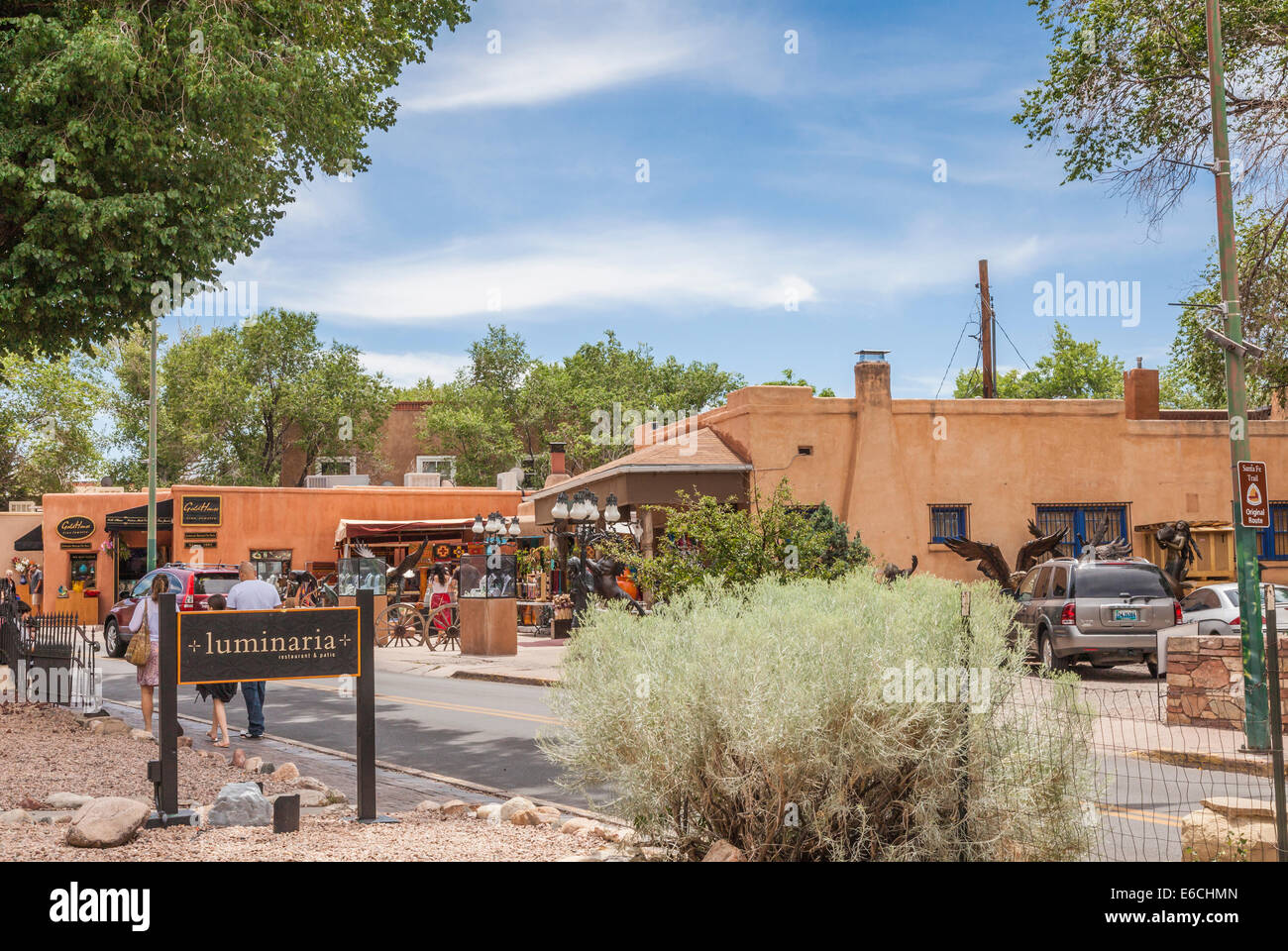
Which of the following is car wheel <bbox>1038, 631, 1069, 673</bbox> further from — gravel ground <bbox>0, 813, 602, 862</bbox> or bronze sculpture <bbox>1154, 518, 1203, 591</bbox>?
gravel ground <bbox>0, 813, 602, 862</bbox>

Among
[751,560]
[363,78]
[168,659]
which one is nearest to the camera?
[168,659]

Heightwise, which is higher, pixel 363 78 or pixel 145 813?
pixel 363 78

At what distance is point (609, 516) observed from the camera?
22938 mm

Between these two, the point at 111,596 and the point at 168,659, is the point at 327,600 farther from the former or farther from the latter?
the point at 168,659

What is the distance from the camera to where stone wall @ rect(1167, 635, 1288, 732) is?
40.3 feet

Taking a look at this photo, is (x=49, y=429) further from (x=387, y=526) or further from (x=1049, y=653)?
(x=1049, y=653)

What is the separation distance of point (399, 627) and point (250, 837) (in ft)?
69.7

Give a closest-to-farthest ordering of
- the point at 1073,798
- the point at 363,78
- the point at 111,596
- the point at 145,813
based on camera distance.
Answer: the point at 1073,798 < the point at 145,813 < the point at 363,78 < the point at 111,596

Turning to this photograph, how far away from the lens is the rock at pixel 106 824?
630 cm

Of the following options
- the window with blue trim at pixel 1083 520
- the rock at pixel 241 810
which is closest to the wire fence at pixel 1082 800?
the rock at pixel 241 810

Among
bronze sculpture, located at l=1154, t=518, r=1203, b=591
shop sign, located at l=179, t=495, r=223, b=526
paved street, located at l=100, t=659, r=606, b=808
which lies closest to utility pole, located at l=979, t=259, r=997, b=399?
bronze sculpture, located at l=1154, t=518, r=1203, b=591

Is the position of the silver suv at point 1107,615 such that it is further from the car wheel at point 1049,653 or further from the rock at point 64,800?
the rock at point 64,800
